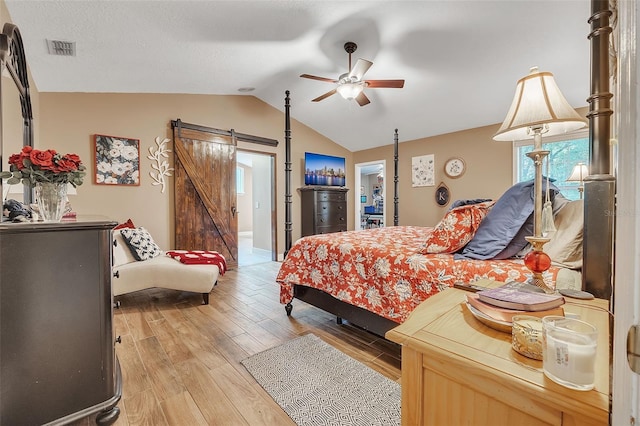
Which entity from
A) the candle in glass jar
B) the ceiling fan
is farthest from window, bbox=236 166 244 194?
the candle in glass jar

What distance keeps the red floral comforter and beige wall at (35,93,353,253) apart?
2651mm

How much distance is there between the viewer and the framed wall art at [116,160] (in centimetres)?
354

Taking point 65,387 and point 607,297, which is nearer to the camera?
point 607,297

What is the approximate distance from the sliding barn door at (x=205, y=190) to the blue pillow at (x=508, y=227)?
384cm

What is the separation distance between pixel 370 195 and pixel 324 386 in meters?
9.05

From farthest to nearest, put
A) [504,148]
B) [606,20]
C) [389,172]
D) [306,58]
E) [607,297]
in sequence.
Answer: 1. [389,172]
2. [504,148]
3. [306,58]
4. [607,297]
5. [606,20]

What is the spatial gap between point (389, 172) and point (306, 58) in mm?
3241

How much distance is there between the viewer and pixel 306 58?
3471 millimetres

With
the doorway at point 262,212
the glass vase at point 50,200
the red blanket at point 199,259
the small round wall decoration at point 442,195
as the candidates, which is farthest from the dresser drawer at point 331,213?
the glass vase at point 50,200

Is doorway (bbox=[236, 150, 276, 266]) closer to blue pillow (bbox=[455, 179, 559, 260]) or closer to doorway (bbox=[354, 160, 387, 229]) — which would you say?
doorway (bbox=[354, 160, 387, 229])

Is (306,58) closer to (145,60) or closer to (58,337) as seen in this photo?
(145,60)

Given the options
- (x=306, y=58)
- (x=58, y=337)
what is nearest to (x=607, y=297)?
(x=58, y=337)

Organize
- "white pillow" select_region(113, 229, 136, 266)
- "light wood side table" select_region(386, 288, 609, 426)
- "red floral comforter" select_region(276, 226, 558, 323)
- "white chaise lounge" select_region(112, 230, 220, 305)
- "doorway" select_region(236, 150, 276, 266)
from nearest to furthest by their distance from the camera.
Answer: "light wood side table" select_region(386, 288, 609, 426) < "red floral comforter" select_region(276, 226, 558, 323) < "white chaise lounge" select_region(112, 230, 220, 305) < "white pillow" select_region(113, 229, 136, 266) < "doorway" select_region(236, 150, 276, 266)

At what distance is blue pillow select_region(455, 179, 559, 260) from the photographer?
5.12 ft
